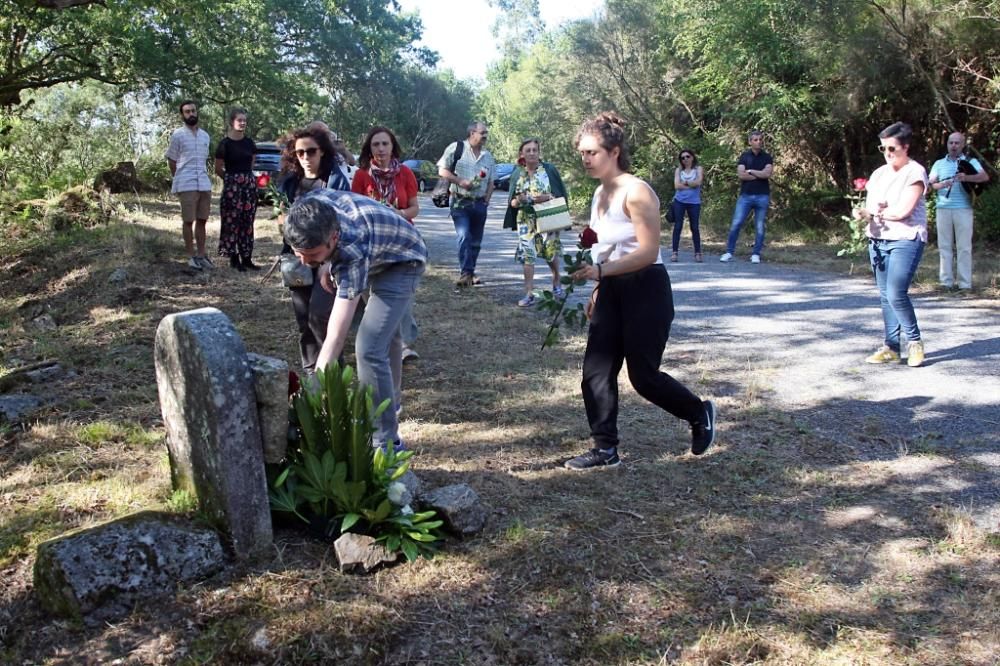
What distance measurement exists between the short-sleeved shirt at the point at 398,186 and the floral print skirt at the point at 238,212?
4259 mm

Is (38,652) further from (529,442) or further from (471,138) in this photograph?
(471,138)

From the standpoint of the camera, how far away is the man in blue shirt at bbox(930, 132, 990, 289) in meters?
9.44

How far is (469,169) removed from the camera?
8.80 meters

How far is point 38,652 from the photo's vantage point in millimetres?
3047

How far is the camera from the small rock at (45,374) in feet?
20.3

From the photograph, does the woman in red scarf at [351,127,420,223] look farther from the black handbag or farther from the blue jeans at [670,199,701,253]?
the blue jeans at [670,199,701,253]

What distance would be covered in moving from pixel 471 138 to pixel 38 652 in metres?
6.80

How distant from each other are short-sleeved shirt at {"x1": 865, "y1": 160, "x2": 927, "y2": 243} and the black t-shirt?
692 centimetres

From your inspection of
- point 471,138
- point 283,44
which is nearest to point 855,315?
point 471,138

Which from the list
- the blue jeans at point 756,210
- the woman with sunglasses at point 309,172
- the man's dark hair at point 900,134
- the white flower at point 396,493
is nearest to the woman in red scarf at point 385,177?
the woman with sunglasses at point 309,172

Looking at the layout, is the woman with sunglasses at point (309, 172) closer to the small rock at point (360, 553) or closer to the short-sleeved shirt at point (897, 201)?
the small rock at point (360, 553)

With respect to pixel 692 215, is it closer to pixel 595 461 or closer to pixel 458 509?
pixel 595 461

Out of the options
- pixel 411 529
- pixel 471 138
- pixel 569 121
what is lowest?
pixel 411 529

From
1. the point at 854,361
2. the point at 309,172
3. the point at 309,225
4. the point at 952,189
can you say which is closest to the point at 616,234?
the point at 309,225
